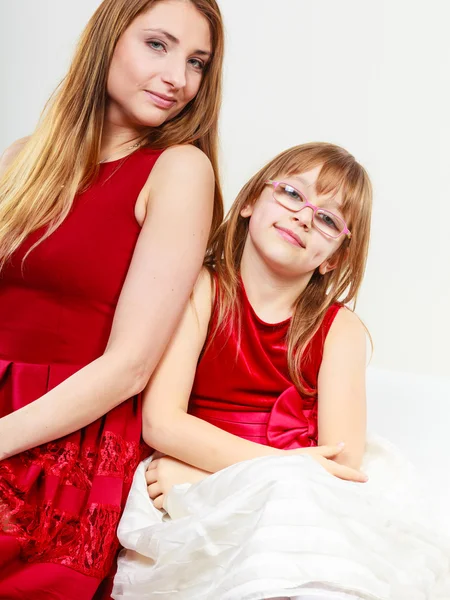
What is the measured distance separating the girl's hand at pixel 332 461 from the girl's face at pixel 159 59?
0.66 m

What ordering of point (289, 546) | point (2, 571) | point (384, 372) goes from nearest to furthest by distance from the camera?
point (289, 546)
point (2, 571)
point (384, 372)

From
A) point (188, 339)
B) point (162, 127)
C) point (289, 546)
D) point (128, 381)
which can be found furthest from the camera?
point (162, 127)

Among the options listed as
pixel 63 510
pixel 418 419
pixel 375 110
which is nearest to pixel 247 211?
pixel 63 510

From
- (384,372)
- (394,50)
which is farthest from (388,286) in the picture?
(394,50)

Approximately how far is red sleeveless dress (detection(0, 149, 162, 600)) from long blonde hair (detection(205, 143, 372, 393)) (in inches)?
8.1

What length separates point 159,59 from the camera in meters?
1.66

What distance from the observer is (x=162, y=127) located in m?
1.78

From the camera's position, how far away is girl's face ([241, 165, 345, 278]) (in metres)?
1.70

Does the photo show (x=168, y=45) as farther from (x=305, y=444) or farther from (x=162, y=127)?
(x=305, y=444)

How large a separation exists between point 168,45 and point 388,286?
1440mm

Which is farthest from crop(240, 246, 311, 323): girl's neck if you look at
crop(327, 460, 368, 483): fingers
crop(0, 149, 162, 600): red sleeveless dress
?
crop(327, 460, 368, 483): fingers

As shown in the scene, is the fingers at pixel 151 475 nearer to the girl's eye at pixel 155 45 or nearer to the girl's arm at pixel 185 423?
the girl's arm at pixel 185 423

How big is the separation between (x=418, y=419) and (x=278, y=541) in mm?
1117

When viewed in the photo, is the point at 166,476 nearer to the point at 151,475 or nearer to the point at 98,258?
the point at 151,475
